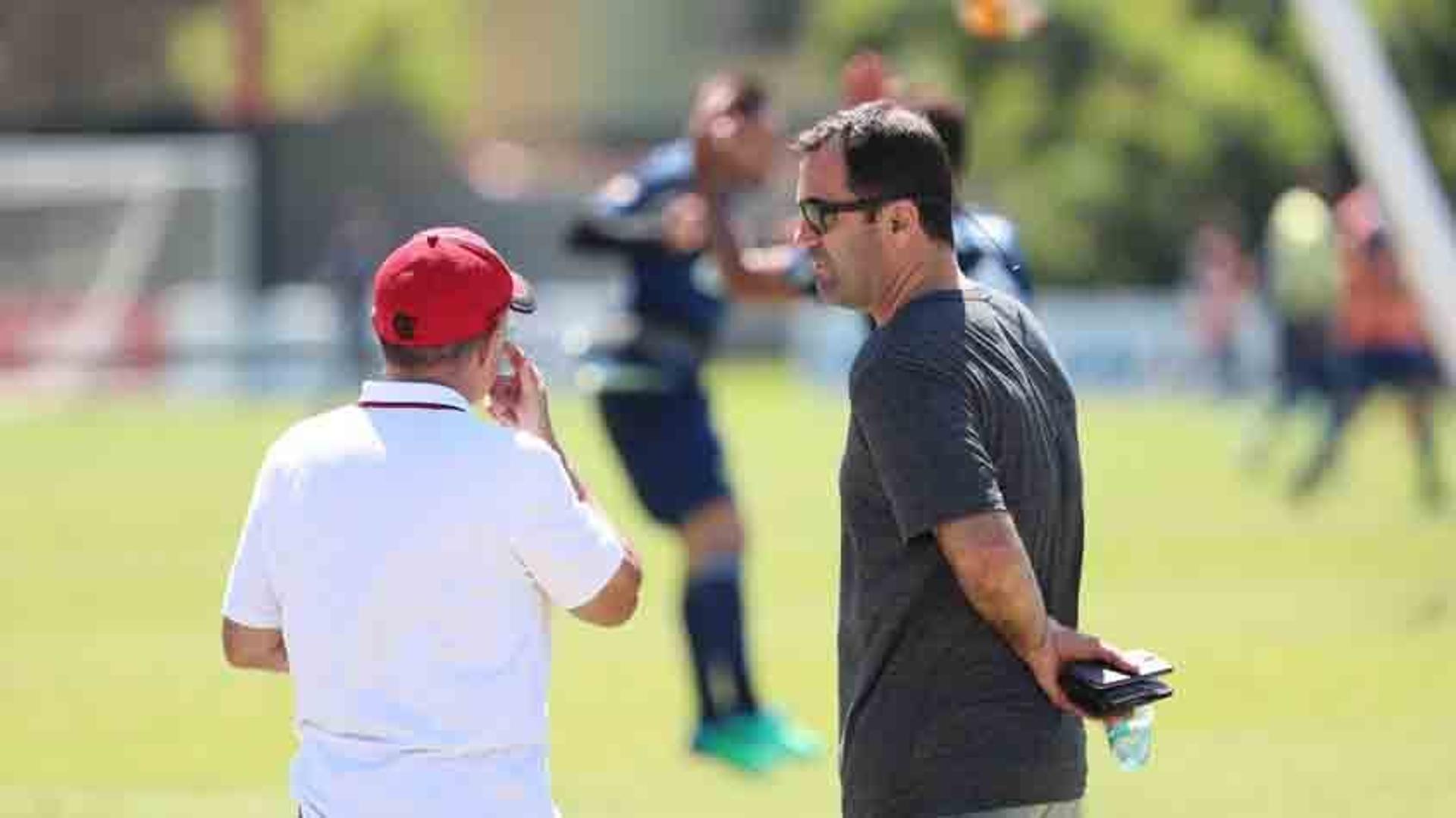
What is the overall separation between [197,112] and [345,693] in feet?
188

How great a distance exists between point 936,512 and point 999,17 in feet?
14.6

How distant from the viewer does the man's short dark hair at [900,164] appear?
5539 mm

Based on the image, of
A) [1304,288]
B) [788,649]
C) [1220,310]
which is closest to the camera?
[788,649]

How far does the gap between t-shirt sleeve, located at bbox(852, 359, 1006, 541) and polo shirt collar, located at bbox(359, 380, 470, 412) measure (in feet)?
2.32

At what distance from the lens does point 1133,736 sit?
17.9 ft

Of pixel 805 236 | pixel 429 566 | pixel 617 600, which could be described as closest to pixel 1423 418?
pixel 805 236

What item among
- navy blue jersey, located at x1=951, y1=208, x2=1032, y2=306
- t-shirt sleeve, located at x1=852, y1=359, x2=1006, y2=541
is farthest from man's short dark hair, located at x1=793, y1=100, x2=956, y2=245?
navy blue jersey, located at x1=951, y1=208, x2=1032, y2=306

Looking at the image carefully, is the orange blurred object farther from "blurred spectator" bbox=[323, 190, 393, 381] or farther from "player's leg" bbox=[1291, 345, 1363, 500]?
"blurred spectator" bbox=[323, 190, 393, 381]

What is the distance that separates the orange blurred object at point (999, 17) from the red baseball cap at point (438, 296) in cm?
427

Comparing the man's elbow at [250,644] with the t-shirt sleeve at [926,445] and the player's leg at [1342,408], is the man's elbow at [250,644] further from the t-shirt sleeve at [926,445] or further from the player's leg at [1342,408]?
the player's leg at [1342,408]

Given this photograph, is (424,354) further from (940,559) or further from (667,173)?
(667,173)

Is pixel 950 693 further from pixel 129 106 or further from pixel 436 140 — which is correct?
pixel 129 106

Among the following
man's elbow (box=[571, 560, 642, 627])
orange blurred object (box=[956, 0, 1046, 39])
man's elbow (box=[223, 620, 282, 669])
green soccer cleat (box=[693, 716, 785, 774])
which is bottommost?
green soccer cleat (box=[693, 716, 785, 774])

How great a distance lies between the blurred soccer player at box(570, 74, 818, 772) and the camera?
442 inches
